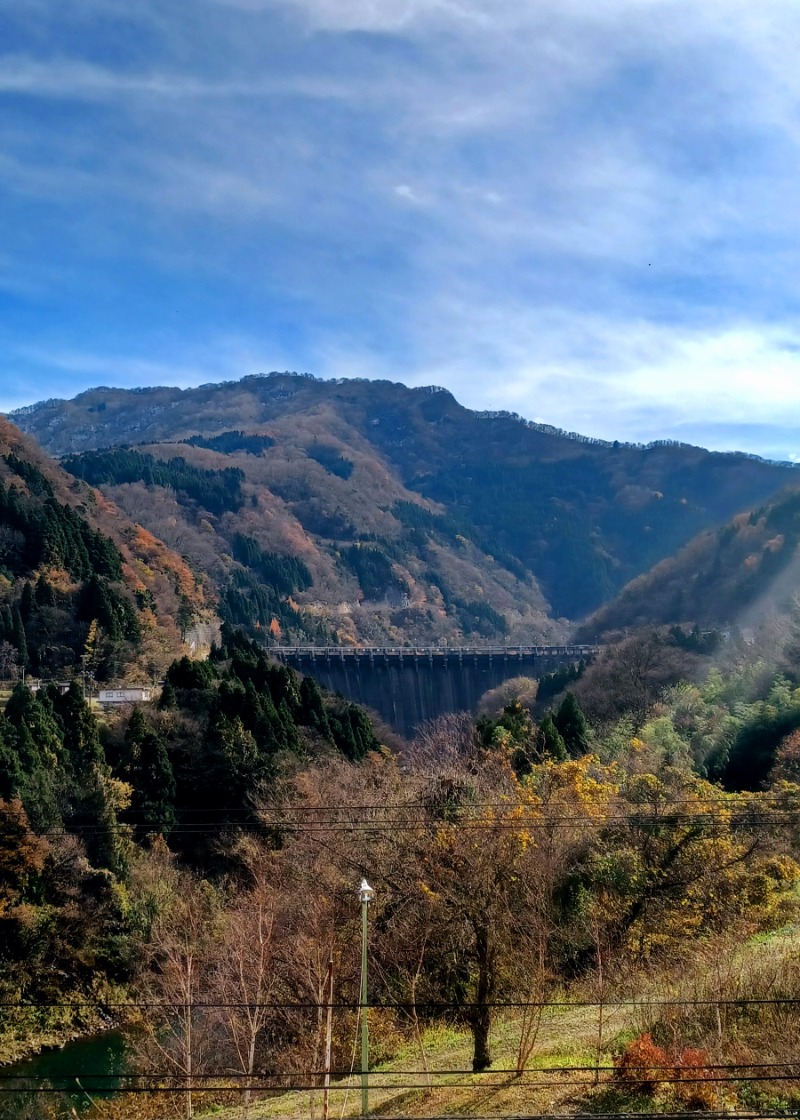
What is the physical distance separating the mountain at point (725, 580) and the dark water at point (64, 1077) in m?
53.6

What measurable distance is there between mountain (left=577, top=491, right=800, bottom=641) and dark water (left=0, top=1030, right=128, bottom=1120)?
2112 inches

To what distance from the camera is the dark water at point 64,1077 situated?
22445 millimetres

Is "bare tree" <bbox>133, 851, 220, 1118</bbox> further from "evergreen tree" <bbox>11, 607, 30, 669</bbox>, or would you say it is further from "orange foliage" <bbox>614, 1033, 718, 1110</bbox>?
"evergreen tree" <bbox>11, 607, 30, 669</bbox>

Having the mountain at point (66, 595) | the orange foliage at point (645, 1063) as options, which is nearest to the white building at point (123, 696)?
the mountain at point (66, 595)

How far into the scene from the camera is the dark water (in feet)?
73.6

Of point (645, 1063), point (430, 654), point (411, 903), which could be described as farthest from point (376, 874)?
point (430, 654)

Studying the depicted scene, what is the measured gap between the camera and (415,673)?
88875 millimetres

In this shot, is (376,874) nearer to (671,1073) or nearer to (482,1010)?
(482,1010)

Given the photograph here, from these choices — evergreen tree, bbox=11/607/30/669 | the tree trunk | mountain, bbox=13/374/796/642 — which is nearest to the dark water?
the tree trunk

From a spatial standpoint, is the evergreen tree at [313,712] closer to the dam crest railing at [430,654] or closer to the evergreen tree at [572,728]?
the evergreen tree at [572,728]

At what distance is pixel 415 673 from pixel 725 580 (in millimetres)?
31766

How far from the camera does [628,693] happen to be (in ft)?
177

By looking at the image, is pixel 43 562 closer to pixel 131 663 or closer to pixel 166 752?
pixel 131 663

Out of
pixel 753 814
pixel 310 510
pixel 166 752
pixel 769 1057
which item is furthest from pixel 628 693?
pixel 310 510
